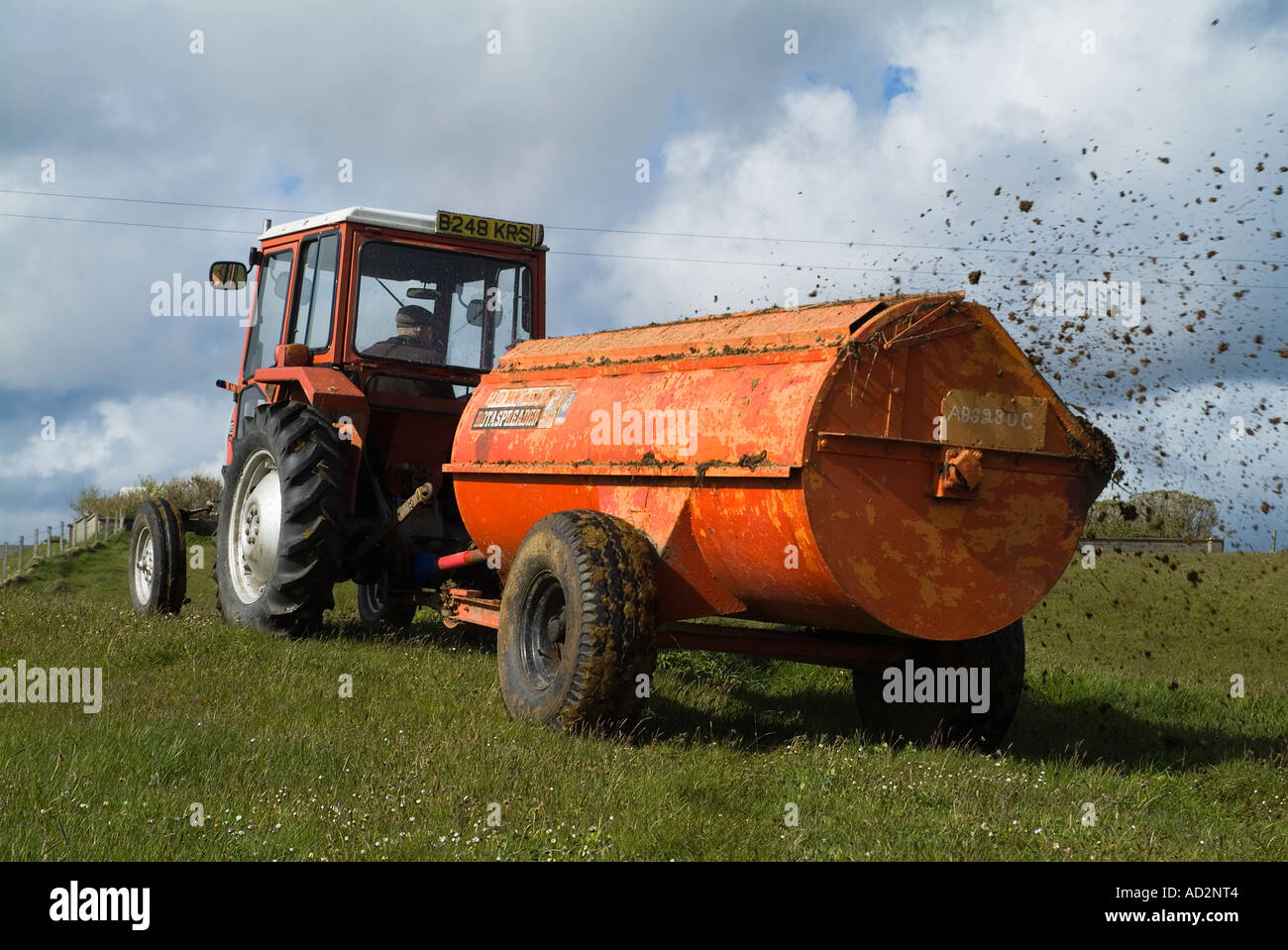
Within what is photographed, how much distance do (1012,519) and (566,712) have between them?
7.84 feet

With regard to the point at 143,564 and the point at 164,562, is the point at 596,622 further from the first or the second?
the point at 143,564

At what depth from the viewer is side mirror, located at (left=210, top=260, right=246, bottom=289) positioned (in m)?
10.5

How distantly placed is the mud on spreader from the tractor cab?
8 cm

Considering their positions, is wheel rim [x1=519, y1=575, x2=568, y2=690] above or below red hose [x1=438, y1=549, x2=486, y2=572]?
below

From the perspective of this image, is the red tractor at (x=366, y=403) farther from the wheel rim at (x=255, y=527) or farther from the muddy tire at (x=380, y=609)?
the muddy tire at (x=380, y=609)

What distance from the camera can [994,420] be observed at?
6.22 m

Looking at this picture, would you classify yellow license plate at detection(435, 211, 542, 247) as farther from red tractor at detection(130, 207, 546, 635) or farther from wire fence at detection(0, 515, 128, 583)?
wire fence at detection(0, 515, 128, 583)

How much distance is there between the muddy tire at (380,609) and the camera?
11.1 metres

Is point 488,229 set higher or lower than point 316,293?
higher

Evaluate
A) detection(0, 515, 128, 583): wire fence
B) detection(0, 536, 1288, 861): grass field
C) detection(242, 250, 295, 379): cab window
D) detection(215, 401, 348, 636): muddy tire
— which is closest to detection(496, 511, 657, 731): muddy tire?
detection(0, 536, 1288, 861): grass field

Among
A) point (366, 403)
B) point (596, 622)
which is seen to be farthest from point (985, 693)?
point (366, 403)

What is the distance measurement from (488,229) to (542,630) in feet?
13.5
